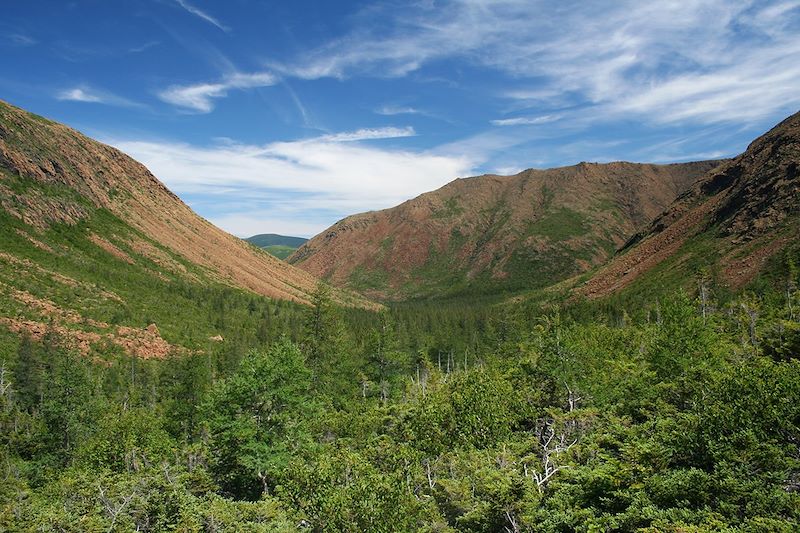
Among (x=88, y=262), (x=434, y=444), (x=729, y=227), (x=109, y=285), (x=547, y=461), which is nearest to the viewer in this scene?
(x=547, y=461)

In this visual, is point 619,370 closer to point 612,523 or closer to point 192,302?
point 612,523

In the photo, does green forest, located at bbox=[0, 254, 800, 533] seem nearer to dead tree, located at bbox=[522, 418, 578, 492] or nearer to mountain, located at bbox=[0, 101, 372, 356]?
dead tree, located at bbox=[522, 418, 578, 492]

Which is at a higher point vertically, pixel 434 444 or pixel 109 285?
pixel 109 285

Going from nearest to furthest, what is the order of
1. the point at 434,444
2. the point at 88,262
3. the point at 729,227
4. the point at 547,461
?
the point at 547,461
the point at 434,444
the point at 88,262
the point at 729,227

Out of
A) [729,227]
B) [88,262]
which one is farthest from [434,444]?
[729,227]

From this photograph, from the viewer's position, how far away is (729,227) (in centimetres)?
14962

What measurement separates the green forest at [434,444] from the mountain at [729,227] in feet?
246

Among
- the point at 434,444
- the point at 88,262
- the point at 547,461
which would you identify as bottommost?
the point at 547,461

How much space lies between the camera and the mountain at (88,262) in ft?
340

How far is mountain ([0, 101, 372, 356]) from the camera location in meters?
104

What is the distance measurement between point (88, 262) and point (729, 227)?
20706cm

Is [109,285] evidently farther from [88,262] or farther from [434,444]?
[434,444]

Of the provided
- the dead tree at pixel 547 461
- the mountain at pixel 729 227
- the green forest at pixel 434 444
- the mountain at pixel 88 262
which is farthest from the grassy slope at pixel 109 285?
the mountain at pixel 729 227

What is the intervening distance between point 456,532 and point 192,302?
141 m
